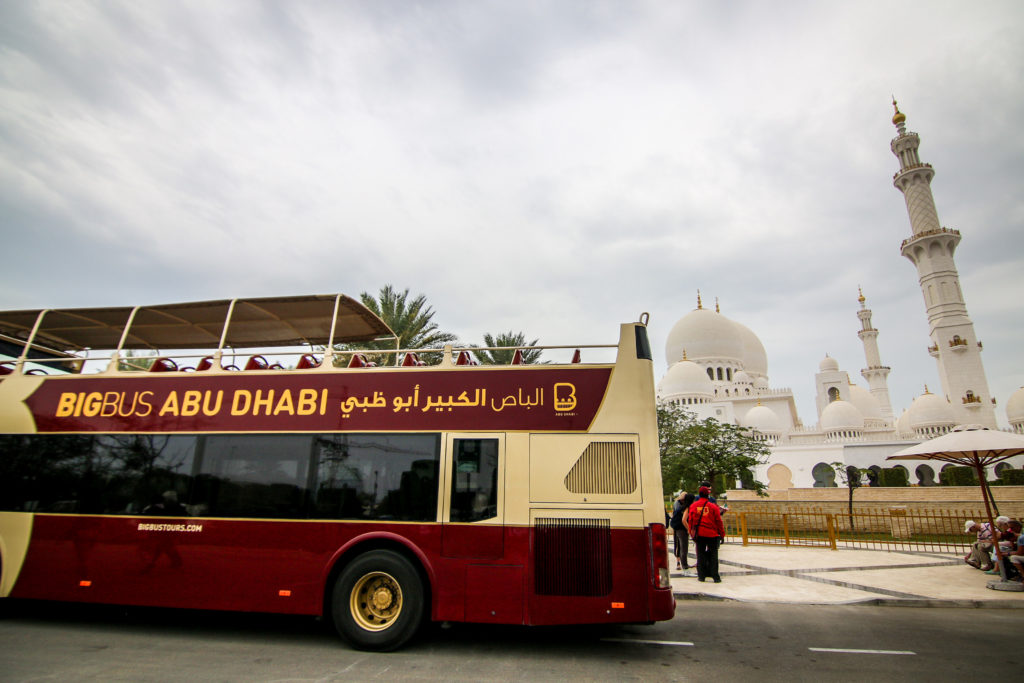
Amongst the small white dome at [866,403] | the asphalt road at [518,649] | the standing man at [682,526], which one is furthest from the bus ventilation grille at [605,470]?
the small white dome at [866,403]

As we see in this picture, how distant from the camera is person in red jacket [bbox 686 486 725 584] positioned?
9625mm

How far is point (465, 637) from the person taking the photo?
6.36 metres

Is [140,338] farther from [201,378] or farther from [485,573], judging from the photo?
[485,573]

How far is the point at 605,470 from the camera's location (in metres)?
5.88

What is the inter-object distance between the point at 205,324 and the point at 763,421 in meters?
45.9

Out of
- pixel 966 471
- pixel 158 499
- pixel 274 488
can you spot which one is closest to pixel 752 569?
pixel 274 488

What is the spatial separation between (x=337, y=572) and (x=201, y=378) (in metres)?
2.97

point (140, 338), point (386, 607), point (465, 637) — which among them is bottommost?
point (465, 637)

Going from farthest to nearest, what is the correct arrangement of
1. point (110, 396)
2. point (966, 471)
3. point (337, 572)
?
point (966, 471)
point (110, 396)
point (337, 572)

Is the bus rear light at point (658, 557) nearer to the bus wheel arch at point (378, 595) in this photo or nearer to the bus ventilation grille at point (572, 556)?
the bus ventilation grille at point (572, 556)

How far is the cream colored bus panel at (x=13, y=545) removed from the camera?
6.64m

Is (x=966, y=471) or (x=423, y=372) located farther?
(x=966, y=471)

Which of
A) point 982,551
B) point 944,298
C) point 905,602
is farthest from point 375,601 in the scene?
point 944,298

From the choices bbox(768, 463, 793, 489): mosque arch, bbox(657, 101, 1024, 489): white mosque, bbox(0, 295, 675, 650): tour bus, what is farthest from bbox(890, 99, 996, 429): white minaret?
bbox(0, 295, 675, 650): tour bus
